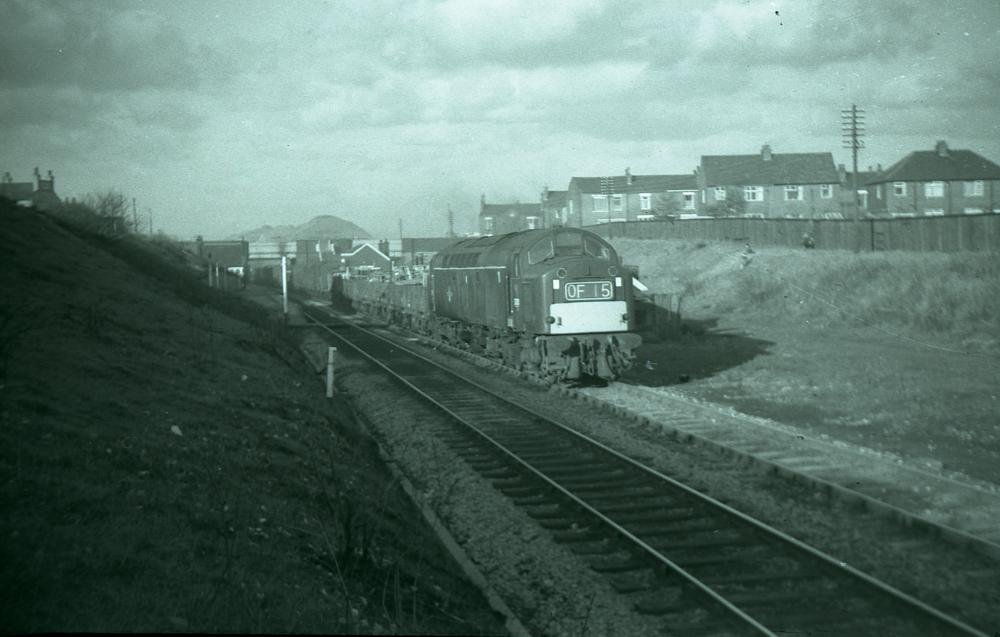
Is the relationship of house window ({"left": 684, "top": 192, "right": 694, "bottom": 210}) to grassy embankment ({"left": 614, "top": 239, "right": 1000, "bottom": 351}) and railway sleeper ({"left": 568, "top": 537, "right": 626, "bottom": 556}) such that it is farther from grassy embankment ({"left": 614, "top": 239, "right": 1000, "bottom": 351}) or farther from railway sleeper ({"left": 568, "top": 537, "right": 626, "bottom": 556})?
railway sleeper ({"left": 568, "top": 537, "right": 626, "bottom": 556})

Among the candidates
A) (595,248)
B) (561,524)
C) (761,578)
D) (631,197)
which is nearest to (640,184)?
(631,197)

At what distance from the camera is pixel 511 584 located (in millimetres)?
8398

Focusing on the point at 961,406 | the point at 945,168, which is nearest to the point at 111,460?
the point at 961,406

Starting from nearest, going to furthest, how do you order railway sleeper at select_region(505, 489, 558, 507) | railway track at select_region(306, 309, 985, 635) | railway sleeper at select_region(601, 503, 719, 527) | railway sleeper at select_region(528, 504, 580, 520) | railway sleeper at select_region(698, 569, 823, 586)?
railway track at select_region(306, 309, 985, 635), railway sleeper at select_region(698, 569, 823, 586), railway sleeper at select_region(601, 503, 719, 527), railway sleeper at select_region(528, 504, 580, 520), railway sleeper at select_region(505, 489, 558, 507)

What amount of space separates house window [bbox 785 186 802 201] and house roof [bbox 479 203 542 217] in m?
39.2

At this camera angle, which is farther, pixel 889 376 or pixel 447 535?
pixel 889 376

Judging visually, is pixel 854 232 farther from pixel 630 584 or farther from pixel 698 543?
pixel 630 584

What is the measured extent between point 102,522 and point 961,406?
14407mm

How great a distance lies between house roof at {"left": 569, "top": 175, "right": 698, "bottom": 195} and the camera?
81.0m

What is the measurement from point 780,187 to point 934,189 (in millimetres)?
13376

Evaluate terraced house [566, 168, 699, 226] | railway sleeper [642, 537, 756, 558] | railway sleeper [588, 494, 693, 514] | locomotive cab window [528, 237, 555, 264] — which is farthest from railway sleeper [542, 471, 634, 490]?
terraced house [566, 168, 699, 226]

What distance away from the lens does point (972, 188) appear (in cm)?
6000

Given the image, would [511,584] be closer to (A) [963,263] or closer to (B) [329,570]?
(B) [329,570]

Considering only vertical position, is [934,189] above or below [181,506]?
above
